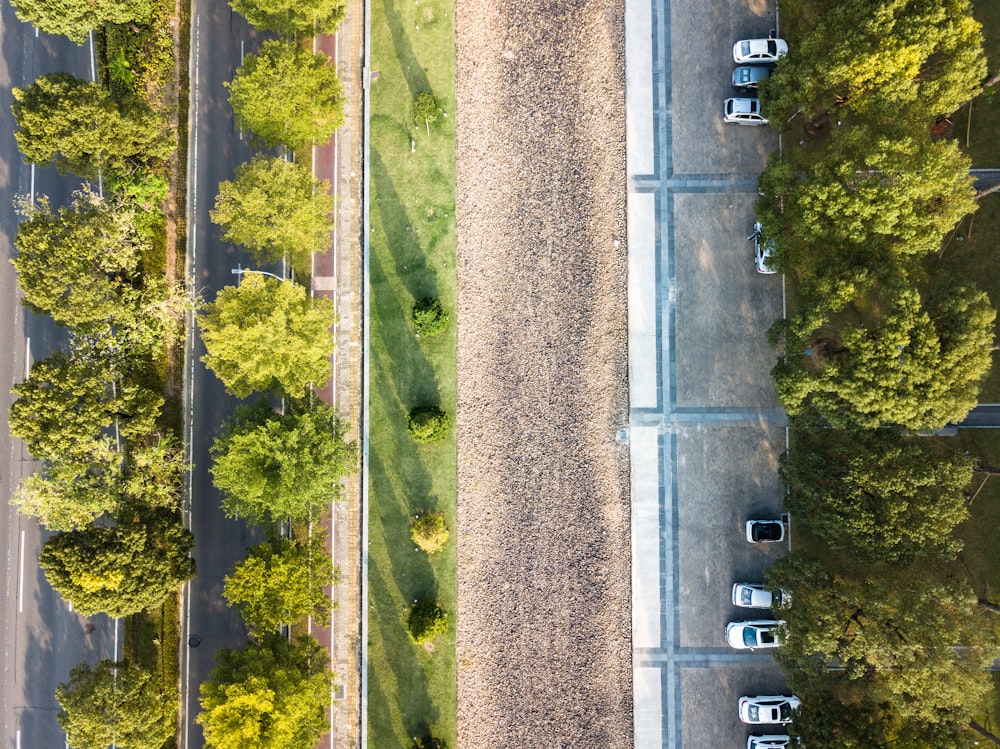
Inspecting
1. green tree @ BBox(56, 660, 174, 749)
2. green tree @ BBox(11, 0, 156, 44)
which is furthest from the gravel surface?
green tree @ BBox(11, 0, 156, 44)

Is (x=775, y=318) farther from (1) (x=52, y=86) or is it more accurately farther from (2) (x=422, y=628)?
(1) (x=52, y=86)

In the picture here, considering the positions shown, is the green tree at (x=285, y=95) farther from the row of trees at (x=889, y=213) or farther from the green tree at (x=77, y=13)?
the row of trees at (x=889, y=213)

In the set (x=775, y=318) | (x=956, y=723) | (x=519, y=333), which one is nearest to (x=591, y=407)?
(x=519, y=333)

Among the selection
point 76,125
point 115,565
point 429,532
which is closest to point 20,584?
point 115,565

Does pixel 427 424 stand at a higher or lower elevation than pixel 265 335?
lower

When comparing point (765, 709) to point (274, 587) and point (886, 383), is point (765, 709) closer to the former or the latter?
point (886, 383)
